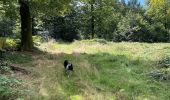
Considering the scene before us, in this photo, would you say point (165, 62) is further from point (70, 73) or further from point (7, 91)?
point (7, 91)

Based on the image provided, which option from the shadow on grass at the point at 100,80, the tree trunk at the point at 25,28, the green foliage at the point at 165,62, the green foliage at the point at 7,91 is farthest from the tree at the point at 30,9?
the green foliage at the point at 7,91

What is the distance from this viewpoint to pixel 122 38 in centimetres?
6512

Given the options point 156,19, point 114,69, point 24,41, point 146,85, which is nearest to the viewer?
point 146,85

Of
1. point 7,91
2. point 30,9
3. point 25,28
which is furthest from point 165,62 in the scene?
point 25,28

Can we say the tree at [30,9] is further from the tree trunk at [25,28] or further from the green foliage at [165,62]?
the green foliage at [165,62]

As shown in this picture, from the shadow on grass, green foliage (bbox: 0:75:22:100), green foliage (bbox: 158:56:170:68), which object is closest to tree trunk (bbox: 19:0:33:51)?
the shadow on grass

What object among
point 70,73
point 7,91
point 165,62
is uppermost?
point 165,62

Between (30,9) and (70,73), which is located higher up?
(30,9)

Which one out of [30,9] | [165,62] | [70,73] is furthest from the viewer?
[30,9]

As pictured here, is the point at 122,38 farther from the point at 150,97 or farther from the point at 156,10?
the point at 150,97

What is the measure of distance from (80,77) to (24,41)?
11.5 metres

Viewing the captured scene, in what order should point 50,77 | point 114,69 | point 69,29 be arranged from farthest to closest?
point 69,29 < point 114,69 < point 50,77

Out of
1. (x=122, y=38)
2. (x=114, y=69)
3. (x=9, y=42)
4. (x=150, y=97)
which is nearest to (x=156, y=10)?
(x=122, y=38)

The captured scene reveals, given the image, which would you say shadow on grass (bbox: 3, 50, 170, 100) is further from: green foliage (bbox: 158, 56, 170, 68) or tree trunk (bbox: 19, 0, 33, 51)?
tree trunk (bbox: 19, 0, 33, 51)
